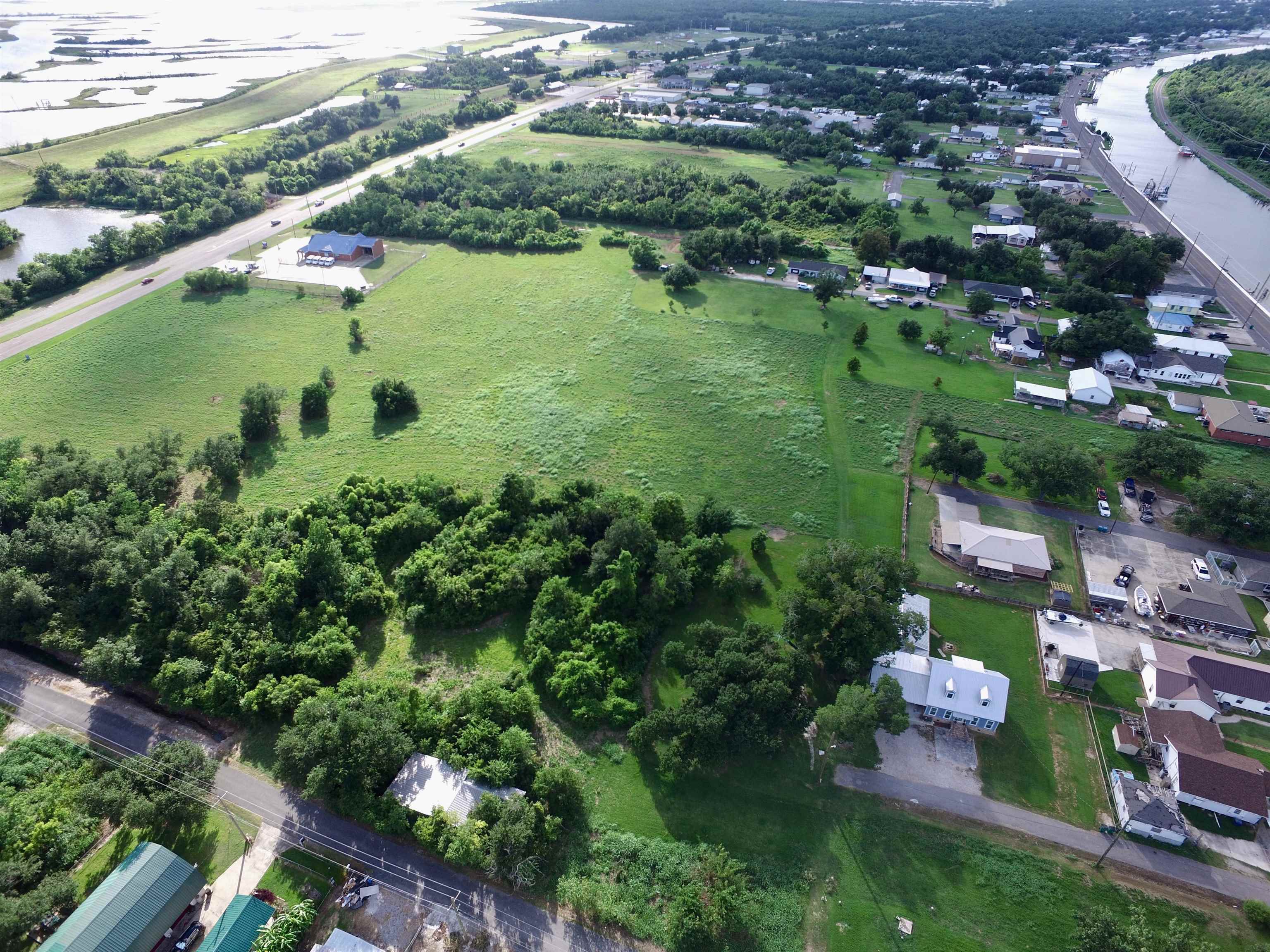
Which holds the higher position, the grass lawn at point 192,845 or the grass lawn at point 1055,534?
the grass lawn at point 1055,534

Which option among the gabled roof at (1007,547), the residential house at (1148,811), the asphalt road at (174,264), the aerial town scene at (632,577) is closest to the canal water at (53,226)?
the aerial town scene at (632,577)

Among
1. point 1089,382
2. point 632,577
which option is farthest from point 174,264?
point 1089,382

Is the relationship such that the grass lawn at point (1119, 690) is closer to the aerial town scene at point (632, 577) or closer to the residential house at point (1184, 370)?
the aerial town scene at point (632, 577)

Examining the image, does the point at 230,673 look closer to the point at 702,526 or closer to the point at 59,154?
the point at 702,526

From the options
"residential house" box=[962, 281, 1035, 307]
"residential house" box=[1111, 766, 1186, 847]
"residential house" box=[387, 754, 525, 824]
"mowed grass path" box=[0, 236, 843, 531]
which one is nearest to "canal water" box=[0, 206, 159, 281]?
"mowed grass path" box=[0, 236, 843, 531]

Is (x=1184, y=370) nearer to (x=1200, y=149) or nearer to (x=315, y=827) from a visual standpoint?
(x=315, y=827)
